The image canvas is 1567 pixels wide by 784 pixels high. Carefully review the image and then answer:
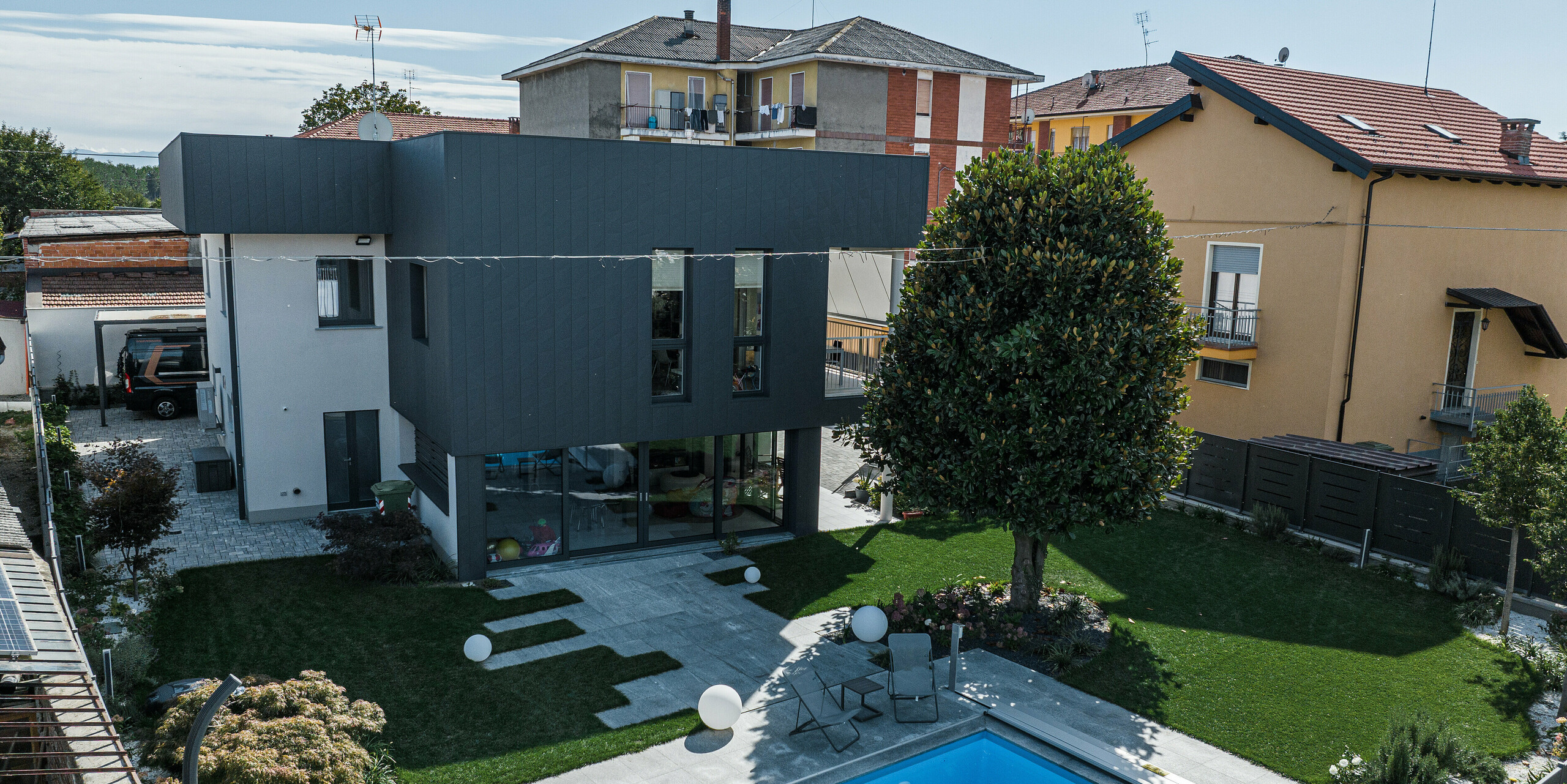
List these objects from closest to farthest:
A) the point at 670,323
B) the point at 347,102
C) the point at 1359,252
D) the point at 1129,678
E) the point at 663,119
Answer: the point at 1129,678 → the point at 670,323 → the point at 1359,252 → the point at 663,119 → the point at 347,102

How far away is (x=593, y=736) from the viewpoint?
10.6m

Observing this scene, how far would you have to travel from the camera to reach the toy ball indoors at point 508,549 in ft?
51.2

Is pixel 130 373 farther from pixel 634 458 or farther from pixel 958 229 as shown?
pixel 958 229

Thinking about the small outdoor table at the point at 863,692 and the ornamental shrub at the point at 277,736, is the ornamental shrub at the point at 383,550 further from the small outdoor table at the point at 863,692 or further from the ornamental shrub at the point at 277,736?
the small outdoor table at the point at 863,692

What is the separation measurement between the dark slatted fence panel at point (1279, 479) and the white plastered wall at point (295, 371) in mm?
14785

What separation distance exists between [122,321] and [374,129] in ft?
40.2

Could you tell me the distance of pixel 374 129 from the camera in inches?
735

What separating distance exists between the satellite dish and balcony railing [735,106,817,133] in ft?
68.3

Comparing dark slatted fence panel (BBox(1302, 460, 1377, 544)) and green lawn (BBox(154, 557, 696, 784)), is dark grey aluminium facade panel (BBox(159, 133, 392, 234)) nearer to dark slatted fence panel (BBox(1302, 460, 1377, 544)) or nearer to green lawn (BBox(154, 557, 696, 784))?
green lawn (BBox(154, 557, 696, 784))

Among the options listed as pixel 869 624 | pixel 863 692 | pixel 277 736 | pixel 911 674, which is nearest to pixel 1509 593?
pixel 911 674

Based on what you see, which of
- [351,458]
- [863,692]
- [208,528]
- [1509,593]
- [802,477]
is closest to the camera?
[863,692]

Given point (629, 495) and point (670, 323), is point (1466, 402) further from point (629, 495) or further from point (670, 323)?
point (629, 495)

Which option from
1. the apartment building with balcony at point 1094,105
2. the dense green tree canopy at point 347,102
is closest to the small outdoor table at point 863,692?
the apartment building with balcony at point 1094,105

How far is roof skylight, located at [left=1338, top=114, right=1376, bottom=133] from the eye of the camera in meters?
20.9
